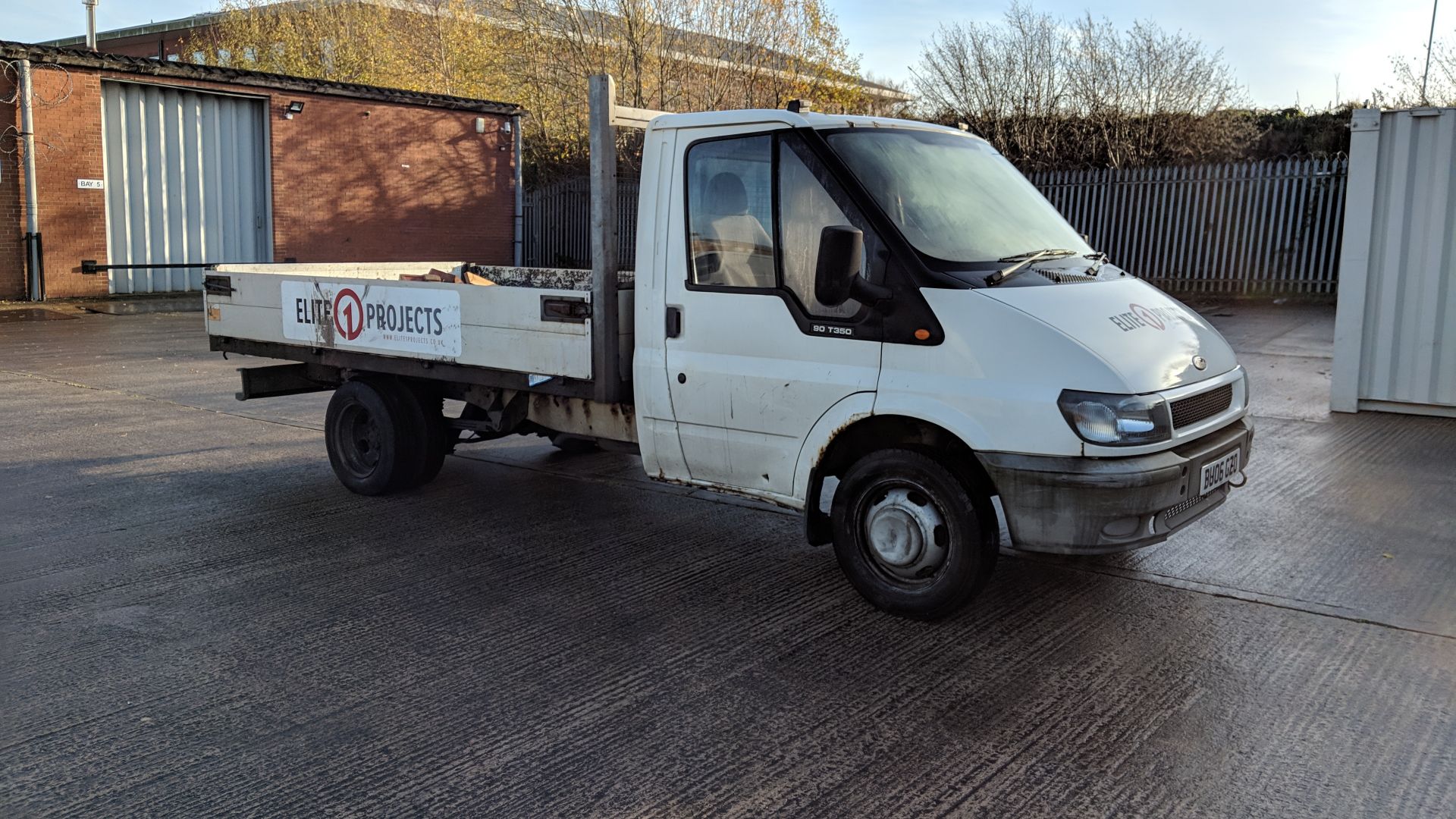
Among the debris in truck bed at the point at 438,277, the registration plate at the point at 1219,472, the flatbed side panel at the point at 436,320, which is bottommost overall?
the registration plate at the point at 1219,472

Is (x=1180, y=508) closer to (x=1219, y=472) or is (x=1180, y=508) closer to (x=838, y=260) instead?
(x=1219, y=472)

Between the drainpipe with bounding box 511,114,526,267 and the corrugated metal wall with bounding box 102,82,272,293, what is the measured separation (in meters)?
6.71

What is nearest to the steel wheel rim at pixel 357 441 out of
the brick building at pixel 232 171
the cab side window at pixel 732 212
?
the cab side window at pixel 732 212

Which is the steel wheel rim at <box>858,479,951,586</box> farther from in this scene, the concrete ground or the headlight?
the headlight

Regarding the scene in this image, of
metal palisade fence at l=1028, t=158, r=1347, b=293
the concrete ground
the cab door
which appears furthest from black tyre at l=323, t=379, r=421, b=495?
metal palisade fence at l=1028, t=158, r=1347, b=293

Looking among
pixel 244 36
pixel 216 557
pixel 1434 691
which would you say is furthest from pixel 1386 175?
pixel 244 36

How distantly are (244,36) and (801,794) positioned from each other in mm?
38912

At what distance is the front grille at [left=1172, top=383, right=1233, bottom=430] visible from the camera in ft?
15.4

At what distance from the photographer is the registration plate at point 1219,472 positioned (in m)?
4.80

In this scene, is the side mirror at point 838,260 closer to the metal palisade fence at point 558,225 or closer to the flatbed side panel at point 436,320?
the flatbed side panel at point 436,320

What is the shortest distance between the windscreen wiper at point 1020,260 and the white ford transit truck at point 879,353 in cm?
1

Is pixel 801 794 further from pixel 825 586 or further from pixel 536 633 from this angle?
pixel 825 586

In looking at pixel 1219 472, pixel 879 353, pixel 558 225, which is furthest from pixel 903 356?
pixel 558 225

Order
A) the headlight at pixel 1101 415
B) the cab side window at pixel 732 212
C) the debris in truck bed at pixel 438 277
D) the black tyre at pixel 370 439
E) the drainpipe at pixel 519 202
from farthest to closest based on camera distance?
the drainpipe at pixel 519 202, the debris in truck bed at pixel 438 277, the black tyre at pixel 370 439, the cab side window at pixel 732 212, the headlight at pixel 1101 415
